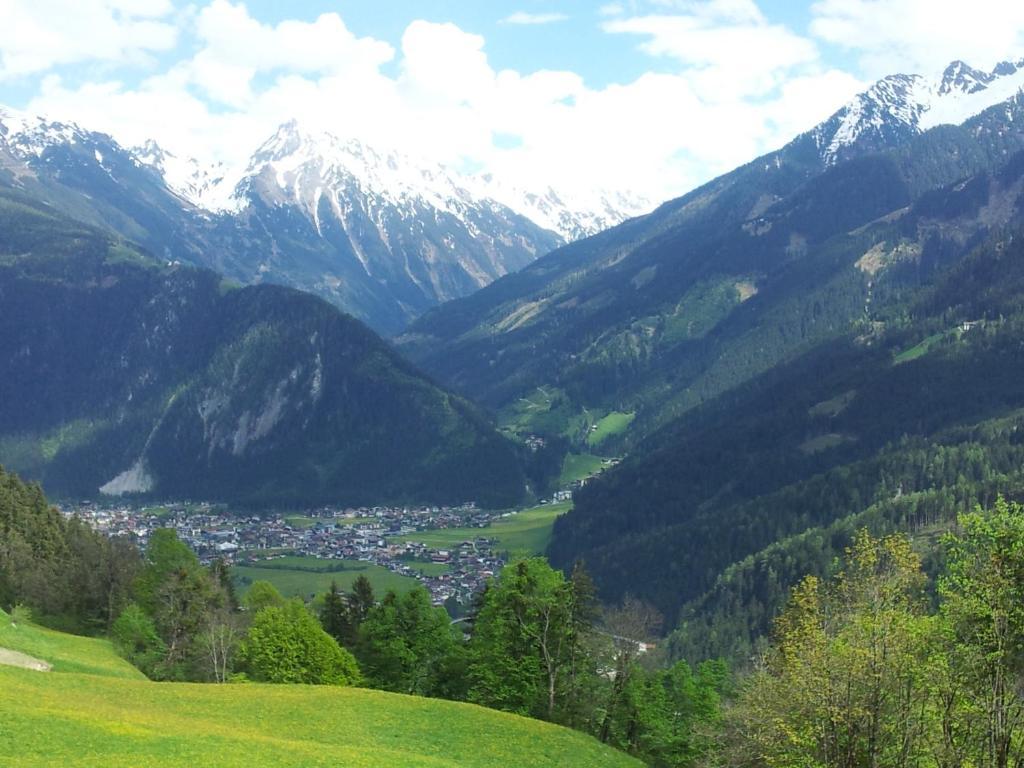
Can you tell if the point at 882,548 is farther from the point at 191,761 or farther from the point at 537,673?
the point at 537,673

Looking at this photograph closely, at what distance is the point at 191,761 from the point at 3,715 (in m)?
10.4

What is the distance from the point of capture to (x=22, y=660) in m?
61.6

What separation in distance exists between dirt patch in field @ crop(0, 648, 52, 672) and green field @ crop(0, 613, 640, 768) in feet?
4.53

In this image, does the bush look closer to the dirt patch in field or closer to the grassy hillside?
the grassy hillside

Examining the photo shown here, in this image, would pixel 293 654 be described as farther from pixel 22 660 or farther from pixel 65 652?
pixel 22 660

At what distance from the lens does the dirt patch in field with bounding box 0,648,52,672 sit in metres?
60.1

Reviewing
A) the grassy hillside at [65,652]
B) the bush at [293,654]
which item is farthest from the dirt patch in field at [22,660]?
the bush at [293,654]

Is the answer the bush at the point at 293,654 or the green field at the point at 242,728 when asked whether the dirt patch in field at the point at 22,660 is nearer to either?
the green field at the point at 242,728

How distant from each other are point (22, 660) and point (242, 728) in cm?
2353

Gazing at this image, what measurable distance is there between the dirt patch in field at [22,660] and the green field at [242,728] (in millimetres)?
1380

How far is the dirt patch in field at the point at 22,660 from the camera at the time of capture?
60094 millimetres

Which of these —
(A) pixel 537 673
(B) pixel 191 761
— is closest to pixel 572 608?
(A) pixel 537 673

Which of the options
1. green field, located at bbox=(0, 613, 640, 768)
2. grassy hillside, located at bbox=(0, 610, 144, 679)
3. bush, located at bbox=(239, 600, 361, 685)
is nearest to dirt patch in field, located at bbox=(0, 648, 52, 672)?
grassy hillside, located at bbox=(0, 610, 144, 679)

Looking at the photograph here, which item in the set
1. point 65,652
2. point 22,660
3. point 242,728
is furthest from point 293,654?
point 242,728
